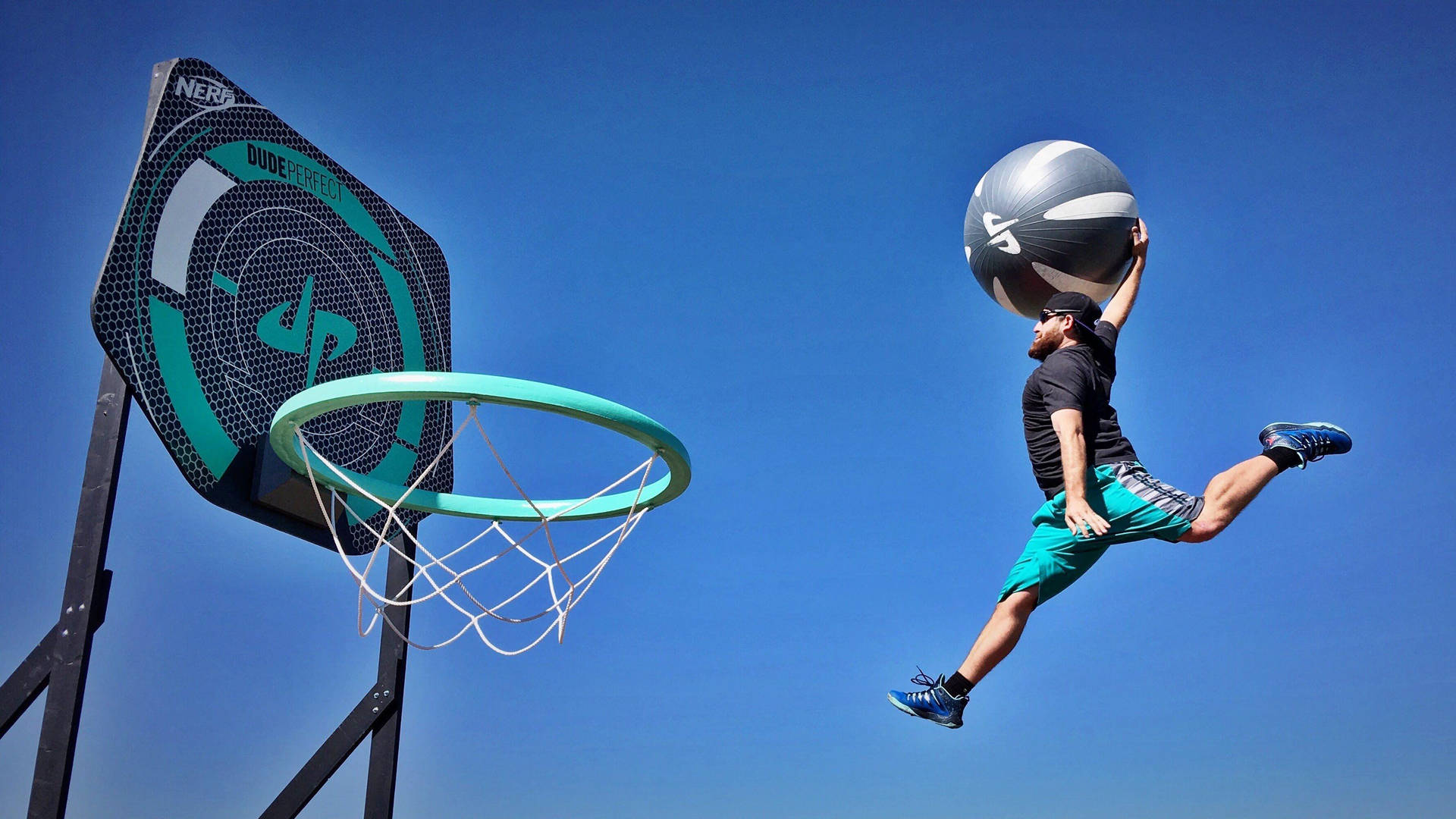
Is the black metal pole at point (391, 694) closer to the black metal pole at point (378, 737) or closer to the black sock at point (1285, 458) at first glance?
the black metal pole at point (378, 737)

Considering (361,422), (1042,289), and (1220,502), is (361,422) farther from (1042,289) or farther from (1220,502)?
(1220,502)

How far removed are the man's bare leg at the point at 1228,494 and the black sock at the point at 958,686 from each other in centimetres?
124

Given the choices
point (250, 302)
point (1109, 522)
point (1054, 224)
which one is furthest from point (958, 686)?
point (250, 302)

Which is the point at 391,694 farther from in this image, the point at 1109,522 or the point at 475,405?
the point at 1109,522

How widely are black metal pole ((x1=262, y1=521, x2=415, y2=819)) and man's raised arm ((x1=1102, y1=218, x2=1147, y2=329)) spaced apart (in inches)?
169

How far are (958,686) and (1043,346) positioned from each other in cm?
175

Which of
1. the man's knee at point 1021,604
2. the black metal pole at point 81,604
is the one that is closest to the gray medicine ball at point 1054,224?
the man's knee at point 1021,604

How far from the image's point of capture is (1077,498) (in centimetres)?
519

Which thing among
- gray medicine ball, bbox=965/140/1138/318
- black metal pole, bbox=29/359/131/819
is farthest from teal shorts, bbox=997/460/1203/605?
black metal pole, bbox=29/359/131/819

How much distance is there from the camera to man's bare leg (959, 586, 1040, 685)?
541 centimetres

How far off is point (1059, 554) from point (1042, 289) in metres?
1.51

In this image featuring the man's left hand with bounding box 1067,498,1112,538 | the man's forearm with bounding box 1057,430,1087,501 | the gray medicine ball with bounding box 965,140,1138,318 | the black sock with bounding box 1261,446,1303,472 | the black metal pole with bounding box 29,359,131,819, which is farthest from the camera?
the gray medicine ball with bounding box 965,140,1138,318

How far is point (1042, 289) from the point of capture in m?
6.16

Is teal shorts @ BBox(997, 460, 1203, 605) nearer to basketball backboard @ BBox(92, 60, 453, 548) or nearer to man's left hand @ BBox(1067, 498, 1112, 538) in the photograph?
man's left hand @ BBox(1067, 498, 1112, 538)
